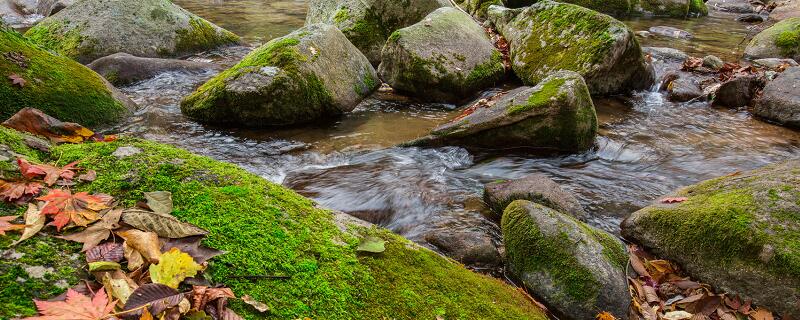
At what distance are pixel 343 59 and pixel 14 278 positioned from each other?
694cm

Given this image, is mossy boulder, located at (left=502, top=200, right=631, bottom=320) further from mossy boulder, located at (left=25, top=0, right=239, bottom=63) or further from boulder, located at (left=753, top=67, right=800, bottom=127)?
mossy boulder, located at (left=25, top=0, right=239, bottom=63)

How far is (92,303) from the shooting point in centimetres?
150

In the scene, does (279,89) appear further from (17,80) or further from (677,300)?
(677,300)

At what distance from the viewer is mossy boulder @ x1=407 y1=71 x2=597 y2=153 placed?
636cm

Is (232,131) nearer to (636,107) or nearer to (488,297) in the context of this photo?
(488,297)

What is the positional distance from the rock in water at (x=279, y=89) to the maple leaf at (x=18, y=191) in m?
4.89

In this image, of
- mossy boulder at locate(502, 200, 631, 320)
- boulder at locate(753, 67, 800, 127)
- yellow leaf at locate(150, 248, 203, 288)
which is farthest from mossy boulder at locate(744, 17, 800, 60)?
yellow leaf at locate(150, 248, 203, 288)

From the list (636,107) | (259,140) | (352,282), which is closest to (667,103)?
(636,107)

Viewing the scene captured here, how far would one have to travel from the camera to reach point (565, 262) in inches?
140

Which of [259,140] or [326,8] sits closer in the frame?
[259,140]

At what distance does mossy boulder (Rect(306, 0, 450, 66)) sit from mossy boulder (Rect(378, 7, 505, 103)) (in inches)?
70.4

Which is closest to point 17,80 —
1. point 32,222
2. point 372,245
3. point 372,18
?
point 32,222

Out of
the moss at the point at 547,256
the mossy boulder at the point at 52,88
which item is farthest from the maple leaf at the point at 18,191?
the mossy boulder at the point at 52,88

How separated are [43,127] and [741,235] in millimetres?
5845
